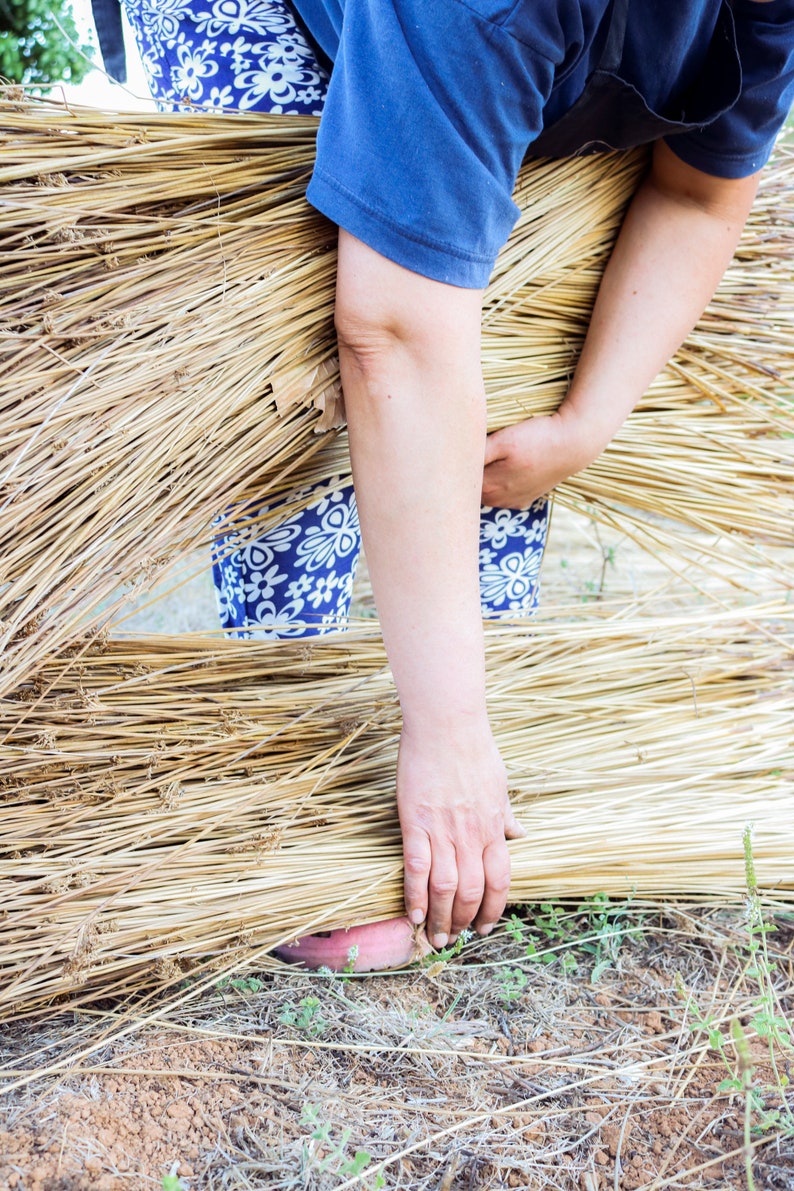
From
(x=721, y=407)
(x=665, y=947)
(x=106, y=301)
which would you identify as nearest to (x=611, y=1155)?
(x=665, y=947)

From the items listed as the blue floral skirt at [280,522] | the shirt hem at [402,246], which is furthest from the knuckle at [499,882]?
the shirt hem at [402,246]

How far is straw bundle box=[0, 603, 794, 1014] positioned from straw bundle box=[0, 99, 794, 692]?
0.53 feet

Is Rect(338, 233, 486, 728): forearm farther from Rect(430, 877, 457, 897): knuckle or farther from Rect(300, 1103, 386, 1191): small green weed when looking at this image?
Rect(300, 1103, 386, 1191): small green weed

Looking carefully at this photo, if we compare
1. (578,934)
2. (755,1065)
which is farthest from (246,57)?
(755,1065)

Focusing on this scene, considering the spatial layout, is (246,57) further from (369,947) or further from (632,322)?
(369,947)

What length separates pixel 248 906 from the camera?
38.7 inches

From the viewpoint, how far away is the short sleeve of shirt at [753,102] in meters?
0.96

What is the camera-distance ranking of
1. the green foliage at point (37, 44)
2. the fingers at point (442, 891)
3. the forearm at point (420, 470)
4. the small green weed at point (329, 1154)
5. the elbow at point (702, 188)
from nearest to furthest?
the small green weed at point (329, 1154) → the forearm at point (420, 470) → the fingers at point (442, 891) → the elbow at point (702, 188) → the green foliage at point (37, 44)

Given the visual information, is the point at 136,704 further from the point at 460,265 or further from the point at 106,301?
the point at 460,265

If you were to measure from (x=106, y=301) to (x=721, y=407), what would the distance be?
2.92 feet

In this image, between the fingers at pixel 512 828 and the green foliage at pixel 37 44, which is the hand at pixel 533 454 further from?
the green foliage at pixel 37 44

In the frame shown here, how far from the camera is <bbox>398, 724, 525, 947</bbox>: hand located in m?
0.95

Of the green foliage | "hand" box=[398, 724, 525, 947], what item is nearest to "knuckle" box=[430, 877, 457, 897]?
"hand" box=[398, 724, 525, 947]

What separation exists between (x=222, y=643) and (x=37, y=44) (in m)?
Answer: 1.68
